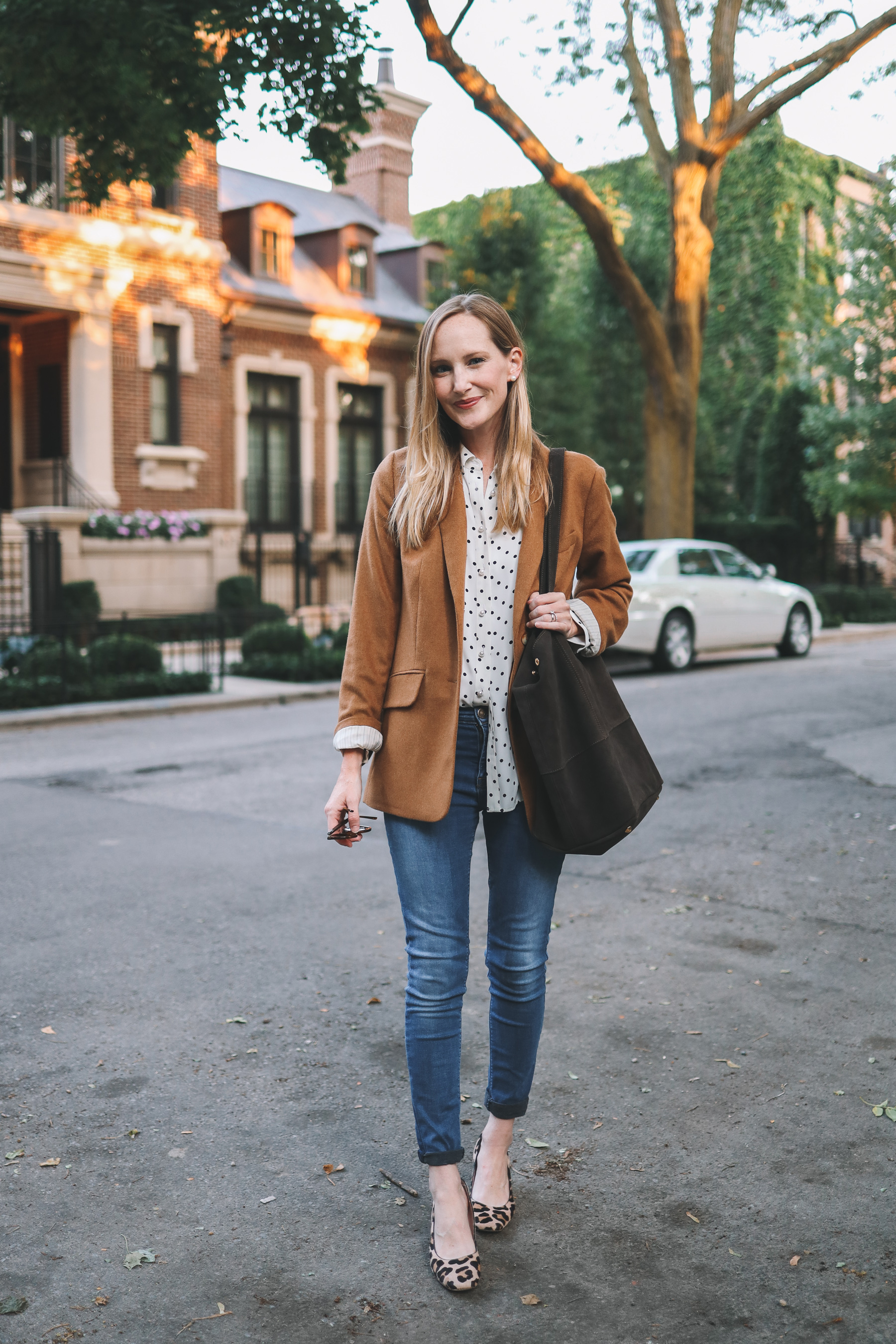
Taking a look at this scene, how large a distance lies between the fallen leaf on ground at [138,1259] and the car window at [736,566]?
15.2 meters

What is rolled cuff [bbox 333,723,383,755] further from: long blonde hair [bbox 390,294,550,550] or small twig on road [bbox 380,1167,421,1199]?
small twig on road [bbox 380,1167,421,1199]

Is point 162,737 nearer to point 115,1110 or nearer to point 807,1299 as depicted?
point 115,1110

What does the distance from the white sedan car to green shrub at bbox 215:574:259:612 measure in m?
7.61

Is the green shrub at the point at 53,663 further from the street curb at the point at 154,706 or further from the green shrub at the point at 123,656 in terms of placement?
the street curb at the point at 154,706

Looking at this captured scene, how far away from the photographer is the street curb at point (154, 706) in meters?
12.5

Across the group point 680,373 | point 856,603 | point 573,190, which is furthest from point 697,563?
point 856,603

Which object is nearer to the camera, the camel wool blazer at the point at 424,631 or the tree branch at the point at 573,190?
the camel wool blazer at the point at 424,631

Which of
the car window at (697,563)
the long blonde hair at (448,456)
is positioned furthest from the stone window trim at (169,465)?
the long blonde hair at (448,456)

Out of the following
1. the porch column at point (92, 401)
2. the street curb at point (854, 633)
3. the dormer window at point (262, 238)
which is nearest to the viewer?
the porch column at point (92, 401)

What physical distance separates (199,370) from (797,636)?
11350 millimetres

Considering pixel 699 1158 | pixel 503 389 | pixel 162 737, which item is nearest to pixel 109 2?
pixel 162 737

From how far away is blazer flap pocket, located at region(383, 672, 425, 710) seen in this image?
2764mm

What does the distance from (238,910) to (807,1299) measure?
3385mm

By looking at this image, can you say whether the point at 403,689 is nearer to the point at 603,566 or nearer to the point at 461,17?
the point at 603,566
